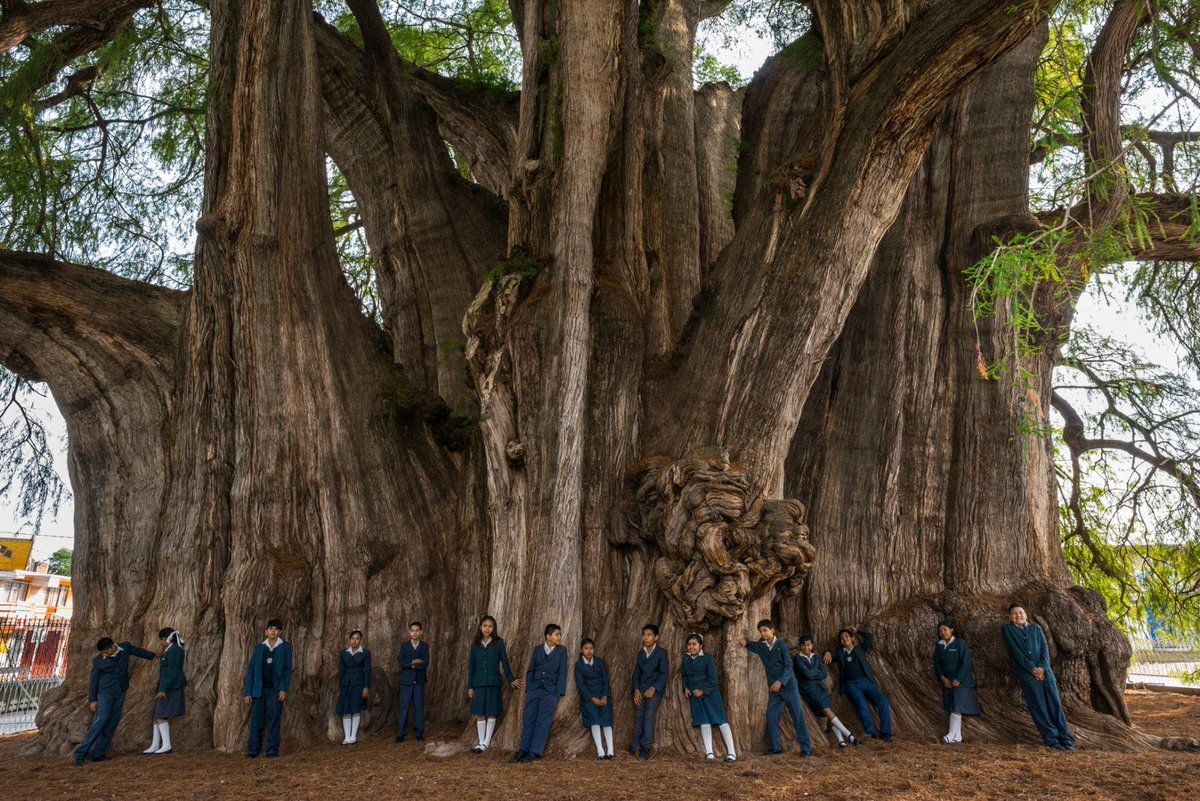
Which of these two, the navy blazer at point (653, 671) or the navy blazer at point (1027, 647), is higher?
the navy blazer at point (1027, 647)

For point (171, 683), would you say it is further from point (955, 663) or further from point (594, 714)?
point (955, 663)

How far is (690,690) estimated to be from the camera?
562cm

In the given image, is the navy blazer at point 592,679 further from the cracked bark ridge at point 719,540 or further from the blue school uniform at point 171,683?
the blue school uniform at point 171,683

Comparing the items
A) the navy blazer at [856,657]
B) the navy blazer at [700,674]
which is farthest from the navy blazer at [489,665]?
the navy blazer at [856,657]

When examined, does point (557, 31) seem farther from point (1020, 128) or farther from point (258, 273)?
point (1020, 128)

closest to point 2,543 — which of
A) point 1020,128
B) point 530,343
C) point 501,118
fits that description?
point 501,118

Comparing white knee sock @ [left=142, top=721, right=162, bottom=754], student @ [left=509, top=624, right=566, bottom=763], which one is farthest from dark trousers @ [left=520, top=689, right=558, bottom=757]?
white knee sock @ [left=142, top=721, right=162, bottom=754]

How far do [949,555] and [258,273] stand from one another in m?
6.32

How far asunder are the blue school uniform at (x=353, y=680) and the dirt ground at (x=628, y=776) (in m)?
0.38

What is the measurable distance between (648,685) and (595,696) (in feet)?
1.27

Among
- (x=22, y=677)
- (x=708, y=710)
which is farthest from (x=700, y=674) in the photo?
(x=22, y=677)

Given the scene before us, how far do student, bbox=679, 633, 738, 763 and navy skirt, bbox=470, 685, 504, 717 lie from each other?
1.35m

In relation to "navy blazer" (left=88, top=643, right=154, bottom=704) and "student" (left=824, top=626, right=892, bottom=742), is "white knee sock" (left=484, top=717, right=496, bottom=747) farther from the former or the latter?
"navy blazer" (left=88, top=643, right=154, bottom=704)

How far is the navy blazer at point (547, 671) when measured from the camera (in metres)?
5.58
